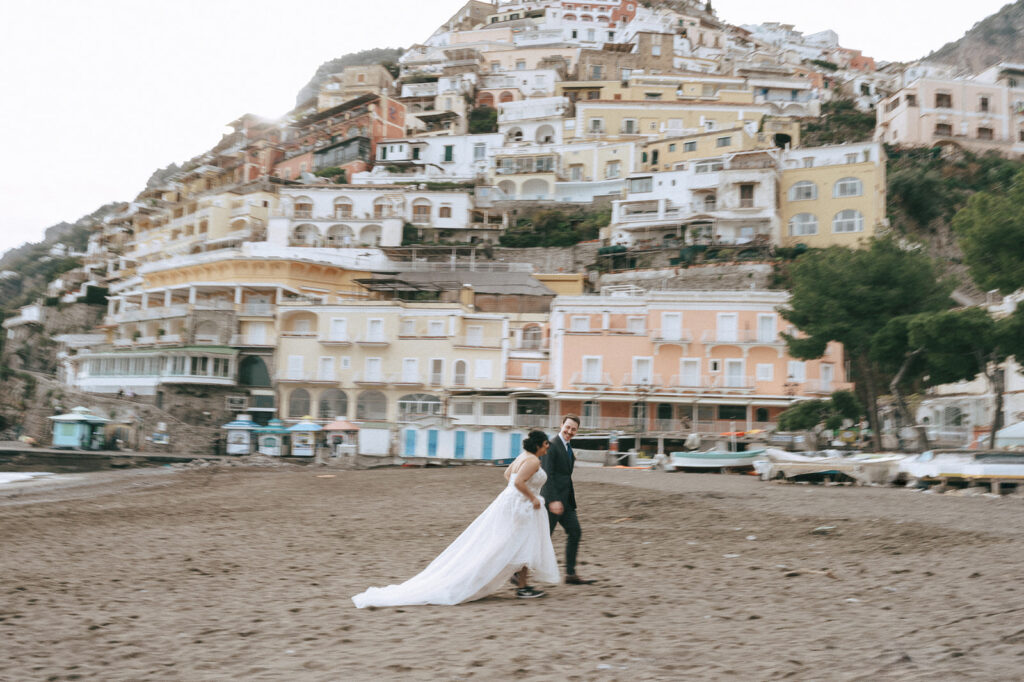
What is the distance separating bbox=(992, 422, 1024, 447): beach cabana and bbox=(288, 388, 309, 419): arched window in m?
32.1

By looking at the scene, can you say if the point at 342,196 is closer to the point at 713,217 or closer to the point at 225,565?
the point at 713,217

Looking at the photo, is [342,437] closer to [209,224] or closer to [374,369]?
[374,369]

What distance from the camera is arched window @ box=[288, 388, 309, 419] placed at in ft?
144

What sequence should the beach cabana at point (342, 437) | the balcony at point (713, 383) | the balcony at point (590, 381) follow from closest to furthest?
the beach cabana at point (342, 437) < the balcony at point (713, 383) < the balcony at point (590, 381)

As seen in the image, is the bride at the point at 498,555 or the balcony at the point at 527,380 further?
the balcony at the point at 527,380

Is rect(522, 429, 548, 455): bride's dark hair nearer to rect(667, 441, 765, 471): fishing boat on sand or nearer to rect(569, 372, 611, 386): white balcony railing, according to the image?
rect(667, 441, 765, 471): fishing boat on sand

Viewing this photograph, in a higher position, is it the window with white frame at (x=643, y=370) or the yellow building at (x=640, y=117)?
the yellow building at (x=640, y=117)

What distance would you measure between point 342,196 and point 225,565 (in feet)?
169

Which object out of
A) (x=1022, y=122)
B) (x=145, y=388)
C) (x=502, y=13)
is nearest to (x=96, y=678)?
(x=145, y=388)

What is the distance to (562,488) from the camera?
25.7ft

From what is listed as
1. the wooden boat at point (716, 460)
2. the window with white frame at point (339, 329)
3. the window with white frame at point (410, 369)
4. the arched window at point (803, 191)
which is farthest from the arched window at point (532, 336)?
the arched window at point (803, 191)

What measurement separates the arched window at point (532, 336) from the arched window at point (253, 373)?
14.3 meters

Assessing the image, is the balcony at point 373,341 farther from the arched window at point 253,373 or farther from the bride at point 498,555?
the bride at point 498,555

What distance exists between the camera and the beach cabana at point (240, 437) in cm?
4047
